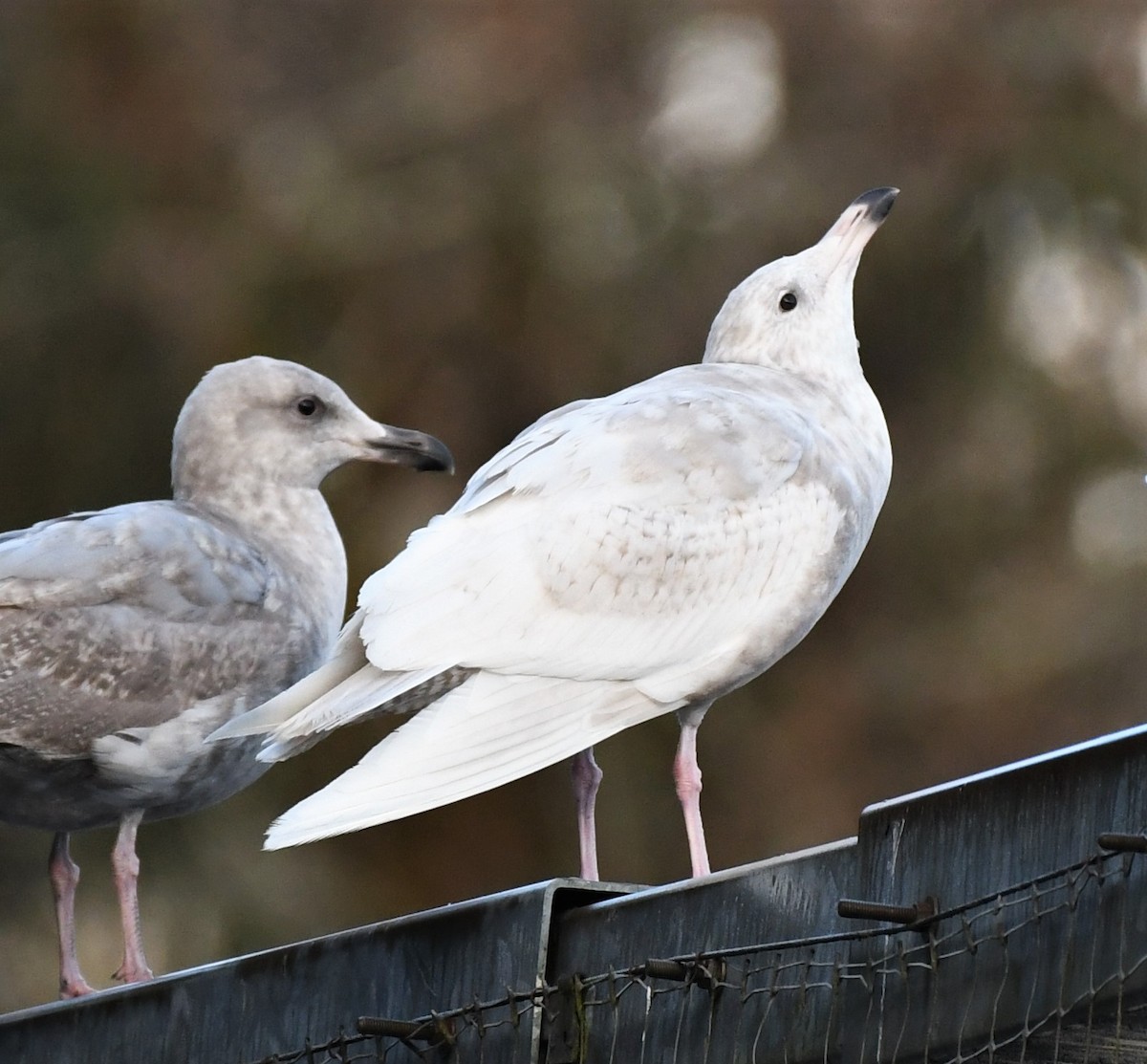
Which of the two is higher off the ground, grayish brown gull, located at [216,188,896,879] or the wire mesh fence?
grayish brown gull, located at [216,188,896,879]

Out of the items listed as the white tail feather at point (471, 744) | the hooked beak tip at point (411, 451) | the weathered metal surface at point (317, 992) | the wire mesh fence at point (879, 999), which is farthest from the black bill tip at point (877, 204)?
the wire mesh fence at point (879, 999)

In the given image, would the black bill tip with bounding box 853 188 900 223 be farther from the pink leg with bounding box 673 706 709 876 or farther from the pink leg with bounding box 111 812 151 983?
the pink leg with bounding box 111 812 151 983

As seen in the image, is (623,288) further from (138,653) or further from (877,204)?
(138,653)

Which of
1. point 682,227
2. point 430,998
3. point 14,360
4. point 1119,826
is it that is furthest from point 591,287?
point 1119,826

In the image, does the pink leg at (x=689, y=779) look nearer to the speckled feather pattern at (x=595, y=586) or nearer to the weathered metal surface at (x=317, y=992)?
the speckled feather pattern at (x=595, y=586)

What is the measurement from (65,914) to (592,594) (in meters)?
1.61

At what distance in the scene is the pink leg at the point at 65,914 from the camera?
4551 millimetres

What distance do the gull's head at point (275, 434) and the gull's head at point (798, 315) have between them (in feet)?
2.45

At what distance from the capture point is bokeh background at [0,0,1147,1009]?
8945 millimetres

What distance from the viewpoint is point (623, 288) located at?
948 cm

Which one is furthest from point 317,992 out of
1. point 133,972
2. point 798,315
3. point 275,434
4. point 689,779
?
point 275,434

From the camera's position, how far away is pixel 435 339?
9.30 metres

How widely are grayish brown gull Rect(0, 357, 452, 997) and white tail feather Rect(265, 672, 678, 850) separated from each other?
0.81 meters

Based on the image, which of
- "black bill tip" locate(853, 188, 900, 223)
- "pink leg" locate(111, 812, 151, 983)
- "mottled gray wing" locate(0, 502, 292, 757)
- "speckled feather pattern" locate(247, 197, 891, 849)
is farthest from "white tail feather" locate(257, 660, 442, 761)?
"black bill tip" locate(853, 188, 900, 223)
